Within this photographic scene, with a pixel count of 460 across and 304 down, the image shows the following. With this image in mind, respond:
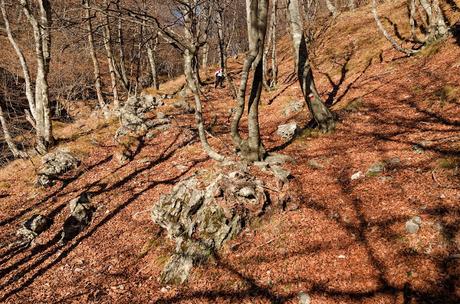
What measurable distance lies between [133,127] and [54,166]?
3.89m

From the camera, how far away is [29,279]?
8203 millimetres

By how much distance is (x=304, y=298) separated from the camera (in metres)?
5.22

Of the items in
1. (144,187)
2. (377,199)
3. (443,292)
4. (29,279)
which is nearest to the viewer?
(443,292)

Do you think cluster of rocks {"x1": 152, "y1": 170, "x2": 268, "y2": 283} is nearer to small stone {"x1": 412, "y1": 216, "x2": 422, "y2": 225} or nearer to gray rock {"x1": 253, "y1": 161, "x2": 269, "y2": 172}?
gray rock {"x1": 253, "y1": 161, "x2": 269, "y2": 172}

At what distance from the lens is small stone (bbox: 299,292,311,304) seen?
5.15 m

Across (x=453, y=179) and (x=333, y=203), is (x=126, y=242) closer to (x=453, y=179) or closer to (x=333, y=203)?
(x=333, y=203)

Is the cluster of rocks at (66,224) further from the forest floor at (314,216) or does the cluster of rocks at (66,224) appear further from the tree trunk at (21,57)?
the tree trunk at (21,57)

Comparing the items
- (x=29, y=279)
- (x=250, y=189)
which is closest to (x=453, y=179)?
(x=250, y=189)

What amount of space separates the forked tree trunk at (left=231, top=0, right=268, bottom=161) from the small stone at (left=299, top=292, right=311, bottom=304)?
4.25 m

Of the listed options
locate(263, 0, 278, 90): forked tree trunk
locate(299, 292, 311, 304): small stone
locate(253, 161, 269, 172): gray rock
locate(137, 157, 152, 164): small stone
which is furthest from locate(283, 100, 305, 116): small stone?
locate(299, 292, 311, 304): small stone

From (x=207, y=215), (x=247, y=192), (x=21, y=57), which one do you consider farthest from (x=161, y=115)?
(x=247, y=192)

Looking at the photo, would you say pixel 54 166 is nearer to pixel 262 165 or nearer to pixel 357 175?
pixel 262 165

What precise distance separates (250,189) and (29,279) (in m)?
6.18

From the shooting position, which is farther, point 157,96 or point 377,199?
point 157,96
